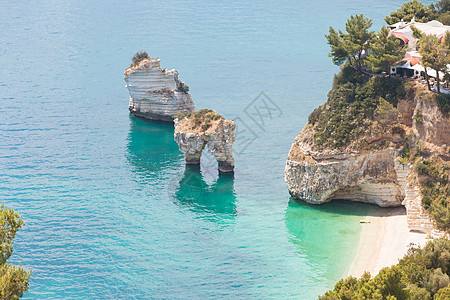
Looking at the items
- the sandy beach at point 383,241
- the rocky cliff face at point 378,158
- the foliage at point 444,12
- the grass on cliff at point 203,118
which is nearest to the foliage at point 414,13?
the foliage at point 444,12

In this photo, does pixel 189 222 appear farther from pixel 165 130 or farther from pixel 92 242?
pixel 165 130

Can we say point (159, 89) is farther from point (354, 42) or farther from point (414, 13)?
point (414, 13)

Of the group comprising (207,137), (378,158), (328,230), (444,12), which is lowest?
(328,230)

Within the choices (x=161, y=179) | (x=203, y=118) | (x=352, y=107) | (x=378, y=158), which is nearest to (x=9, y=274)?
(x=378, y=158)

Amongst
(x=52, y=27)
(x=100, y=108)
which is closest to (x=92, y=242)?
(x=100, y=108)

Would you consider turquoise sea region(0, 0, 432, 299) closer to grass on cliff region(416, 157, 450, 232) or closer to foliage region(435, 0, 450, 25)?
grass on cliff region(416, 157, 450, 232)

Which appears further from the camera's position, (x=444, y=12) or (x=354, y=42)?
(x=444, y=12)
